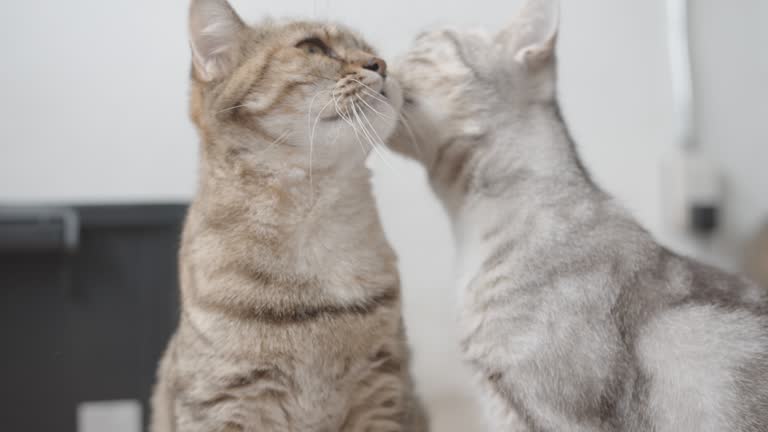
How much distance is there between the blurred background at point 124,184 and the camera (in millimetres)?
1511

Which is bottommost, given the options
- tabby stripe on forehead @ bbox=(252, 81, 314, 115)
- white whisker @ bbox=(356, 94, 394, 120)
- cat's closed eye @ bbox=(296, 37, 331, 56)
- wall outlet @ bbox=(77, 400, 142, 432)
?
wall outlet @ bbox=(77, 400, 142, 432)

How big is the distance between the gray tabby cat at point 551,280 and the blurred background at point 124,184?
0.25 m

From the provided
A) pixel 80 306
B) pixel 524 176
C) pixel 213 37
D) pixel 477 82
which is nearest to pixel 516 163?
pixel 524 176

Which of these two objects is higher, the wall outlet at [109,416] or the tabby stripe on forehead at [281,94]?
the tabby stripe on forehead at [281,94]

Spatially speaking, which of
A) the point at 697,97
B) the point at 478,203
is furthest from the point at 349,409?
the point at 697,97

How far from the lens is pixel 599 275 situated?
119cm

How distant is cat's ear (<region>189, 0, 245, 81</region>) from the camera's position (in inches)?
45.0

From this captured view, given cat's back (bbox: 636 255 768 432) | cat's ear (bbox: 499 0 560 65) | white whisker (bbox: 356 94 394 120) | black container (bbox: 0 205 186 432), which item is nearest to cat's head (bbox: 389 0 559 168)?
cat's ear (bbox: 499 0 560 65)

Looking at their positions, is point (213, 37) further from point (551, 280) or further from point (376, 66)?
point (551, 280)

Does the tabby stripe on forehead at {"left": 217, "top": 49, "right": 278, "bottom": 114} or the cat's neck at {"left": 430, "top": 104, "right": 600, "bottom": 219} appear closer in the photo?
the tabby stripe on forehead at {"left": 217, "top": 49, "right": 278, "bottom": 114}

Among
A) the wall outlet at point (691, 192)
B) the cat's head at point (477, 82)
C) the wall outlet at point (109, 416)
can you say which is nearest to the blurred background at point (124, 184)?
the wall outlet at point (109, 416)

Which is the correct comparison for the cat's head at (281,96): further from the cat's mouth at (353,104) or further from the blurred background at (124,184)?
the blurred background at (124,184)

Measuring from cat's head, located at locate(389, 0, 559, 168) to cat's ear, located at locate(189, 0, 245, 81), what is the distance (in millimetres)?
344

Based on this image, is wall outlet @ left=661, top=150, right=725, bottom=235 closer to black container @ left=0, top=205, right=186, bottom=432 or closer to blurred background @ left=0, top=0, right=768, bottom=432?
blurred background @ left=0, top=0, right=768, bottom=432
